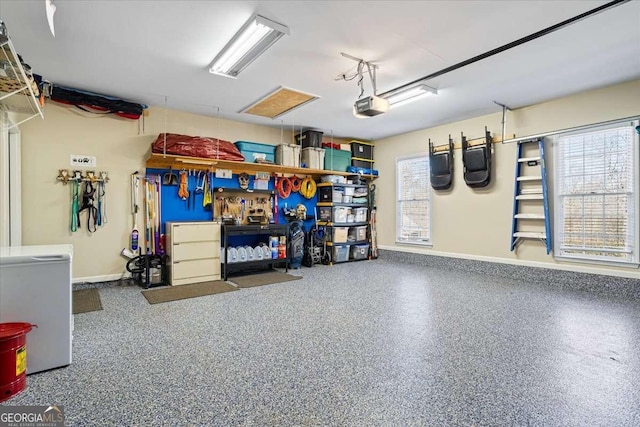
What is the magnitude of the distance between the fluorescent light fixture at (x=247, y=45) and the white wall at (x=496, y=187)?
283 centimetres

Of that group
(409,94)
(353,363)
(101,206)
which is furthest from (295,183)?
(353,363)

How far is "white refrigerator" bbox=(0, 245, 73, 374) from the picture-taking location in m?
2.12

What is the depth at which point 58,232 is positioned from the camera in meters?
4.32

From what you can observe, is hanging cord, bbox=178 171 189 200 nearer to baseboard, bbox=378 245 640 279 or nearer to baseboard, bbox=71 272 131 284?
baseboard, bbox=71 272 131 284

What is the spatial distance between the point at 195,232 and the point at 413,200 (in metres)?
4.39

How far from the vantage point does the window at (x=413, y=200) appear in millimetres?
6359

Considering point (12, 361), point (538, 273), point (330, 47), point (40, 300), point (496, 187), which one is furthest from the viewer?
point (496, 187)

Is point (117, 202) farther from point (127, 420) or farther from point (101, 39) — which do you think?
point (127, 420)

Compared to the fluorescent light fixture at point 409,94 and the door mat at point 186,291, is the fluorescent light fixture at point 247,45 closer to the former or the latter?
the fluorescent light fixture at point 409,94

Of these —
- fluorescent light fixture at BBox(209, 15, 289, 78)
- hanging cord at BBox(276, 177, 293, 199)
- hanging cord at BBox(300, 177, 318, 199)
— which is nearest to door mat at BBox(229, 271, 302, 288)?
hanging cord at BBox(276, 177, 293, 199)

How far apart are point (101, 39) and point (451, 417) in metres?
4.22

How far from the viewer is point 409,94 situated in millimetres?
4293

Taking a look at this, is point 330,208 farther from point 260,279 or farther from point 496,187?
point 496,187

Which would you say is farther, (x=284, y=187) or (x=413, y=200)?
(x=413, y=200)
